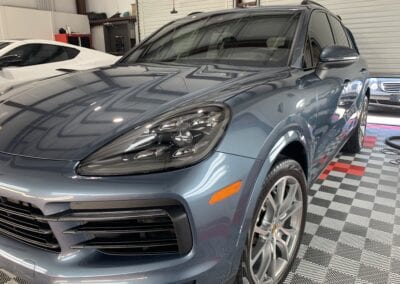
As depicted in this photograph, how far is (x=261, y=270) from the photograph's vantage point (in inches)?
53.6

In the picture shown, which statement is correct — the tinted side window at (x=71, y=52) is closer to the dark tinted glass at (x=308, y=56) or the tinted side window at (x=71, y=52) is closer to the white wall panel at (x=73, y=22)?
the dark tinted glass at (x=308, y=56)

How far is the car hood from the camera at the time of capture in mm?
1064

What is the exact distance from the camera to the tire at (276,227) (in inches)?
46.6

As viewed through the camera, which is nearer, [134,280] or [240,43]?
[134,280]

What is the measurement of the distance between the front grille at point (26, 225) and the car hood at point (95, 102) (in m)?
0.16

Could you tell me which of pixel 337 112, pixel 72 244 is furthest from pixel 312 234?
pixel 72 244

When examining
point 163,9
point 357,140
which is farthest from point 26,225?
point 163,9

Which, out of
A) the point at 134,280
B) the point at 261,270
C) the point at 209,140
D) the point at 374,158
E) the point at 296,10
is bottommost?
the point at 374,158

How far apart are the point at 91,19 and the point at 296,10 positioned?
9834mm

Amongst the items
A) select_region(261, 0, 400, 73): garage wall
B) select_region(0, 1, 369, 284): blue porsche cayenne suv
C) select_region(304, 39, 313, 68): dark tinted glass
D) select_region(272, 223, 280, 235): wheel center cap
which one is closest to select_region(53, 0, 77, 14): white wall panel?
select_region(261, 0, 400, 73): garage wall

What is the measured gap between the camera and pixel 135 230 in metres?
0.93

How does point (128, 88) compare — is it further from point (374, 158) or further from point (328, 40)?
point (374, 158)

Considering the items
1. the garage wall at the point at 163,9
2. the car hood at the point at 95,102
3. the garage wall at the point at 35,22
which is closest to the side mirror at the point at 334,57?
the car hood at the point at 95,102

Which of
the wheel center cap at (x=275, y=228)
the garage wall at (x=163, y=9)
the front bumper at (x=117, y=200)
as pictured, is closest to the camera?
the front bumper at (x=117, y=200)
